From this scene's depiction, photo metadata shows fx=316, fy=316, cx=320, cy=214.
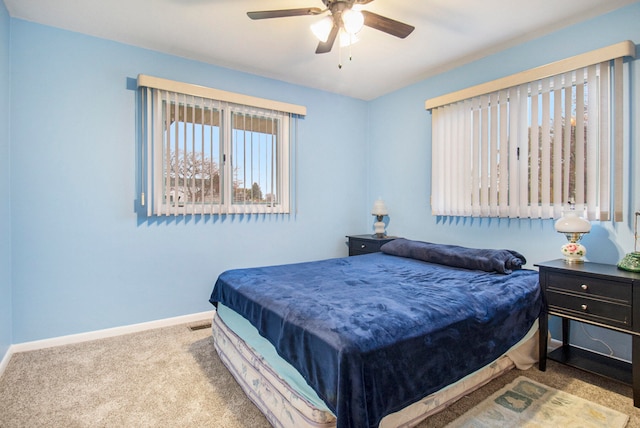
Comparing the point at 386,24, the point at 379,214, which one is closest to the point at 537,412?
the point at 386,24

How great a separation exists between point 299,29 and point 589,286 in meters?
2.75

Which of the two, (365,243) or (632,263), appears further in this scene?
(365,243)

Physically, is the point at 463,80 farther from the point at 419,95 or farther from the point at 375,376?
the point at 375,376

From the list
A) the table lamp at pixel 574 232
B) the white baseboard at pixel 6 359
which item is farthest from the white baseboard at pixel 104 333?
the table lamp at pixel 574 232

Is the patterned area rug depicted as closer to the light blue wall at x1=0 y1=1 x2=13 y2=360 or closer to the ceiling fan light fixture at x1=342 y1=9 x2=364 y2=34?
the ceiling fan light fixture at x1=342 y1=9 x2=364 y2=34

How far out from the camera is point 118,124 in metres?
2.81

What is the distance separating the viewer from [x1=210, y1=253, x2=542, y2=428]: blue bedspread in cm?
121

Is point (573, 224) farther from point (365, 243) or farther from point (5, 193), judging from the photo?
point (5, 193)

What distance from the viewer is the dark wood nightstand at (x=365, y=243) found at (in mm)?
3688

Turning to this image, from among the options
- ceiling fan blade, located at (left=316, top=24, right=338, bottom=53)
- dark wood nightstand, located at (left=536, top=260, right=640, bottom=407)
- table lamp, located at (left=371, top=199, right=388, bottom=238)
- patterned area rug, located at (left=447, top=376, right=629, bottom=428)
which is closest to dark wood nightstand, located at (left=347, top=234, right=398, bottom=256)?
table lamp, located at (left=371, top=199, right=388, bottom=238)

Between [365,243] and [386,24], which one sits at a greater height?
[386,24]

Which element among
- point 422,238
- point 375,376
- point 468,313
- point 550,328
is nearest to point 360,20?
point 468,313

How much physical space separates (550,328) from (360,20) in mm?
2757

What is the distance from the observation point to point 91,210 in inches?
107
